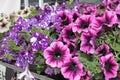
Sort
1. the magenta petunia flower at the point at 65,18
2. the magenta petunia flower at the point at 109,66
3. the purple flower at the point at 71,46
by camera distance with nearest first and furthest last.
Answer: the magenta petunia flower at the point at 109,66 < the purple flower at the point at 71,46 < the magenta petunia flower at the point at 65,18

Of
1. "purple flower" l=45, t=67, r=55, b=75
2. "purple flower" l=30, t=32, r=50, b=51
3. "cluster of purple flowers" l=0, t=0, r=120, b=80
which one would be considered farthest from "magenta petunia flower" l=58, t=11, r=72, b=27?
"purple flower" l=45, t=67, r=55, b=75

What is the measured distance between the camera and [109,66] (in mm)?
1124

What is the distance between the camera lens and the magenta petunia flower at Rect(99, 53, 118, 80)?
1.11m

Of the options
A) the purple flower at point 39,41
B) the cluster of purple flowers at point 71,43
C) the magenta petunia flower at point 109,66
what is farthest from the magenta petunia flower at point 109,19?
the purple flower at point 39,41

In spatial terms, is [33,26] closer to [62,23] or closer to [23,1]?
[62,23]

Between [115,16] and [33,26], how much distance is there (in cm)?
43

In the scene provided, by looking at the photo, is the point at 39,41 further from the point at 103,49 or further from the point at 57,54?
the point at 103,49

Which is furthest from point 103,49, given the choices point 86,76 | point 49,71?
point 49,71

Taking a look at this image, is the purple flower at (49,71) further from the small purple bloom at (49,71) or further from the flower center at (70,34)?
the flower center at (70,34)

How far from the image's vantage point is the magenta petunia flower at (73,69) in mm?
1146

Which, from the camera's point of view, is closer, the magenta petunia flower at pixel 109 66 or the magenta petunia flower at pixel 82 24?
the magenta petunia flower at pixel 109 66

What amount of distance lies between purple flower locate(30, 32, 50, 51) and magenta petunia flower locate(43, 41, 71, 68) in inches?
3.6

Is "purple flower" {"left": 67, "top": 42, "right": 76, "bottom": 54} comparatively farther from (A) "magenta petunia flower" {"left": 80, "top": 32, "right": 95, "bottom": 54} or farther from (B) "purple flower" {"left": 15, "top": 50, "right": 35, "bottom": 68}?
(B) "purple flower" {"left": 15, "top": 50, "right": 35, "bottom": 68}

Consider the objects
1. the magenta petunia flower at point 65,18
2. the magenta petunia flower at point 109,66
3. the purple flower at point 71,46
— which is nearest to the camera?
the magenta petunia flower at point 109,66
